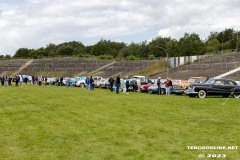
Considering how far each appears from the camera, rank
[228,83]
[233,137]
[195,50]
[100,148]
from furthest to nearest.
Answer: [195,50], [228,83], [233,137], [100,148]

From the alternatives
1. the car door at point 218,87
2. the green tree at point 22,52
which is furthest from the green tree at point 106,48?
the car door at point 218,87

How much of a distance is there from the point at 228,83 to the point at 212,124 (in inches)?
596

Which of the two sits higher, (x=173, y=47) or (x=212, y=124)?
(x=173, y=47)

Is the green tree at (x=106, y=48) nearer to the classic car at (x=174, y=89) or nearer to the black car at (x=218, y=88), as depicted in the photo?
the classic car at (x=174, y=89)

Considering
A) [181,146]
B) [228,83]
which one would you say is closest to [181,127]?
[181,146]

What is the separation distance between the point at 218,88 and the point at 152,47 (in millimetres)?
96475

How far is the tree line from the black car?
53.7m

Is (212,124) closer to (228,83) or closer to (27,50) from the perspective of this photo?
(228,83)

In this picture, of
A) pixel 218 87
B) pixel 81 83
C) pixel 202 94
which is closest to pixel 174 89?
pixel 202 94

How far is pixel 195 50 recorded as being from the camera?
10375 centimetres

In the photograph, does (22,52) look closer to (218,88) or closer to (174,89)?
(174,89)

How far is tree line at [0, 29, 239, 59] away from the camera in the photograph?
104 metres

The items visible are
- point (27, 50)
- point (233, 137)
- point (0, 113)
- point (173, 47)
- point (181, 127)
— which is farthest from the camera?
point (27, 50)

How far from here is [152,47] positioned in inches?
4882
